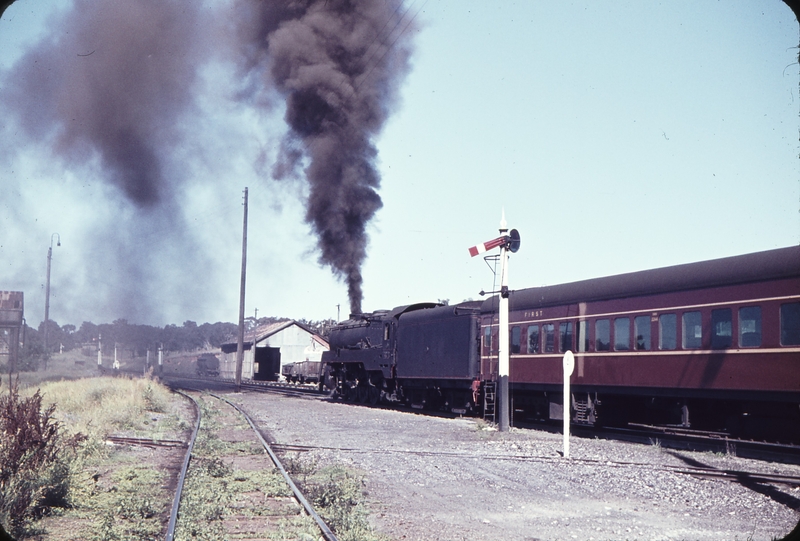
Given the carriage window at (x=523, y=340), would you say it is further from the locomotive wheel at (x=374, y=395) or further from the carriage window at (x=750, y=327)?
the locomotive wheel at (x=374, y=395)

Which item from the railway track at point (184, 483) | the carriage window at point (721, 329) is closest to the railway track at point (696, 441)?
the carriage window at point (721, 329)

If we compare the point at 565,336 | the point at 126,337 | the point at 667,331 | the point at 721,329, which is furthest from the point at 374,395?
the point at 126,337

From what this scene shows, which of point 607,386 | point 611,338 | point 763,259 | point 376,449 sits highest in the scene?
point 763,259

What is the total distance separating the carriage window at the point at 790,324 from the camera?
37.9ft

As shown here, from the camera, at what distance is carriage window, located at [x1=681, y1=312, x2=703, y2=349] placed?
1341 centimetres

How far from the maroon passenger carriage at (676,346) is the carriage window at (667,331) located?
0.02m

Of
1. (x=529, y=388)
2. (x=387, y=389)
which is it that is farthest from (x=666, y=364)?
(x=387, y=389)

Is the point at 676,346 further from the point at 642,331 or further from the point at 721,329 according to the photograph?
the point at 721,329

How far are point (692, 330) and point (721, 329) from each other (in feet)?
2.28

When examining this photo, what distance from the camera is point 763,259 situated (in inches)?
490

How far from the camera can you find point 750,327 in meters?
12.4

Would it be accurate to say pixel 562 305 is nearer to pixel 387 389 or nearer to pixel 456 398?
pixel 456 398

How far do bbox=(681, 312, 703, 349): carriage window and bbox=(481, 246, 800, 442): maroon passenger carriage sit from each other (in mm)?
19

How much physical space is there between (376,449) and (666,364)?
5778 millimetres
